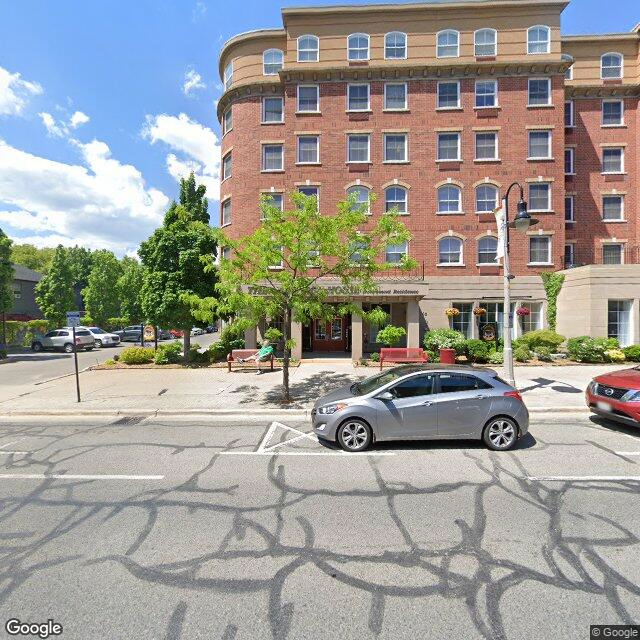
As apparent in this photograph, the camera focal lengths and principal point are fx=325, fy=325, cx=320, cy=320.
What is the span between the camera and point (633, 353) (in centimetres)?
1496

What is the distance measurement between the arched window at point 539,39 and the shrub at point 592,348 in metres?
17.5

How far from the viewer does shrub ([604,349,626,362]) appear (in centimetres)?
1480

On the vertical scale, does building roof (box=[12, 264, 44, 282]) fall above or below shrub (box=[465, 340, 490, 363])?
above

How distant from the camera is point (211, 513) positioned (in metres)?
Result: 4.05

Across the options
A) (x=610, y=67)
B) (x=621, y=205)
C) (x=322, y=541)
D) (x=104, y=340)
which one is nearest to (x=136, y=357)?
(x=104, y=340)

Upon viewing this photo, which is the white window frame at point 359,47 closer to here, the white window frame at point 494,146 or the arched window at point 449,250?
the white window frame at point 494,146

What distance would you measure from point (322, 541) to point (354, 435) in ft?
8.29

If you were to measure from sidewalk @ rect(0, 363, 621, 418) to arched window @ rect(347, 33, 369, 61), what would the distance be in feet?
63.0

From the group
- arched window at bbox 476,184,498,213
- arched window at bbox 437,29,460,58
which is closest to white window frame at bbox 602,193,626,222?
arched window at bbox 476,184,498,213

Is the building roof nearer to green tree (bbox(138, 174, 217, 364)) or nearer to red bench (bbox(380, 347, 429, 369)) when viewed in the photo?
green tree (bbox(138, 174, 217, 364))

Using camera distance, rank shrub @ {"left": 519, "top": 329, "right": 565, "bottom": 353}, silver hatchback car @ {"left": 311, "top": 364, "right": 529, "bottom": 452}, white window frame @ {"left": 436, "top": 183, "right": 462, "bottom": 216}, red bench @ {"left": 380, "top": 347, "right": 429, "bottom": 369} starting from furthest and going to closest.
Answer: white window frame @ {"left": 436, "top": 183, "right": 462, "bottom": 216}, shrub @ {"left": 519, "top": 329, "right": 565, "bottom": 353}, red bench @ {"left": 380, "top": 347, "right": 429, "bottom": 369}, silver hatchback car @ {"left": 311, "top": 364, "right": 529, "bottom": 452}

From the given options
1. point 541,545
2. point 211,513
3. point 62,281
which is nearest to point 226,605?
point 211,513

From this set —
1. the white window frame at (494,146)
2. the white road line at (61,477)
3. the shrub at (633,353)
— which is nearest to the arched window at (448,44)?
the white window frame at (494,146)

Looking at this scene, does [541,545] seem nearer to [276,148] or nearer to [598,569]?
[598,569]
